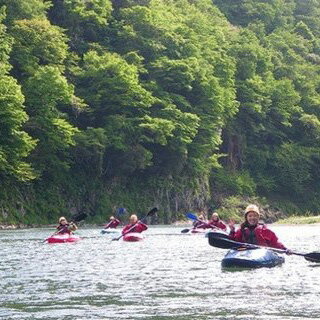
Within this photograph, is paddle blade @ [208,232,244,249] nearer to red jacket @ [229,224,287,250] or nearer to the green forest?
red jacket @ [229,224,287,250]

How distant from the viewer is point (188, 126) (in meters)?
64.8

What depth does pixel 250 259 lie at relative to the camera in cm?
2038

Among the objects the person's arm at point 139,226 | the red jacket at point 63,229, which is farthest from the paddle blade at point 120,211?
the red jacket at point 63,229

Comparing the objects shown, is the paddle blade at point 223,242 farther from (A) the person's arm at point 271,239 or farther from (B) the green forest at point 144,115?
(B) the green forest at point 144,115

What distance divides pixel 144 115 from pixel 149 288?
45839mm

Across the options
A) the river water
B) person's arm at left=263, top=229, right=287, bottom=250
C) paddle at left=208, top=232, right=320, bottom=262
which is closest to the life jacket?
the river water

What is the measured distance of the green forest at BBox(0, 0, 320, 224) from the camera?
2157 inches

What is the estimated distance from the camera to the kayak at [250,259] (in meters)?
20.4

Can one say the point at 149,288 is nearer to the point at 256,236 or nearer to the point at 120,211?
the point at 256,236

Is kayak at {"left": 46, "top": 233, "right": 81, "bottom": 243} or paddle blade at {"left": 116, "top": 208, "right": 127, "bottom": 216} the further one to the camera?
paddle blade at {"left": 116, "top": 208, "right": 127, "bottom": 216}

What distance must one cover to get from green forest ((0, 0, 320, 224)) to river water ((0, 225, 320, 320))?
28417 millimetres

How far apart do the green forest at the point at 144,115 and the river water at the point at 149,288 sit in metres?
28.4

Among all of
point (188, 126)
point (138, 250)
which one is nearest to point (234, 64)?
point (188, 126)

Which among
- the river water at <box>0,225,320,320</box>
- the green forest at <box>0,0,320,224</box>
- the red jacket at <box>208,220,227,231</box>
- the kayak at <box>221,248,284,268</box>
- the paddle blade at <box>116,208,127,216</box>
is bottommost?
the river water at <box>0,225,320,320</box>
